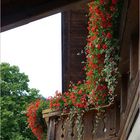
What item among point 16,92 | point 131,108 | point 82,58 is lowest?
point 131,108

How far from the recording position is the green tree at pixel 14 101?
24.3m

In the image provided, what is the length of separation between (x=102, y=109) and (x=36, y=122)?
3.63 meters

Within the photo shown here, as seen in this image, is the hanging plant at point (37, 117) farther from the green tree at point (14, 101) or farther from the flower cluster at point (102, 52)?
the green tree at point (14, 101)

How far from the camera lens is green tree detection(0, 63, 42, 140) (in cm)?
2427

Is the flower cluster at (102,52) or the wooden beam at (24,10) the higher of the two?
the flower cluster at (102,52)

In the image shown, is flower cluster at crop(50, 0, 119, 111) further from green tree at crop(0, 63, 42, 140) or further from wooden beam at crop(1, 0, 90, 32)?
green tree at crop(0, 63, 42, 140)

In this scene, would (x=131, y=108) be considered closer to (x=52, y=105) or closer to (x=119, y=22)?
(x=119, y=22)

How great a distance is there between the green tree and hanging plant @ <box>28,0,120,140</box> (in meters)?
16.8

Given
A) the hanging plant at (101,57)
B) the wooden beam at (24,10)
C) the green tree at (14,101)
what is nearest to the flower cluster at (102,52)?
the hanging plant at (101,57)

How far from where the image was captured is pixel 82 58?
1053cm

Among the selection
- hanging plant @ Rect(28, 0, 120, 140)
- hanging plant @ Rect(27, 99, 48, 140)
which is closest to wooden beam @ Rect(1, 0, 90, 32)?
hanging plant @ Rect(28, 0, 120, 140)

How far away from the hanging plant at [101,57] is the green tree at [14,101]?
663 inches

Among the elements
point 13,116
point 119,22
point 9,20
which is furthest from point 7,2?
point 13,116

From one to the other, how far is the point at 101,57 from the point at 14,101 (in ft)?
65.2
